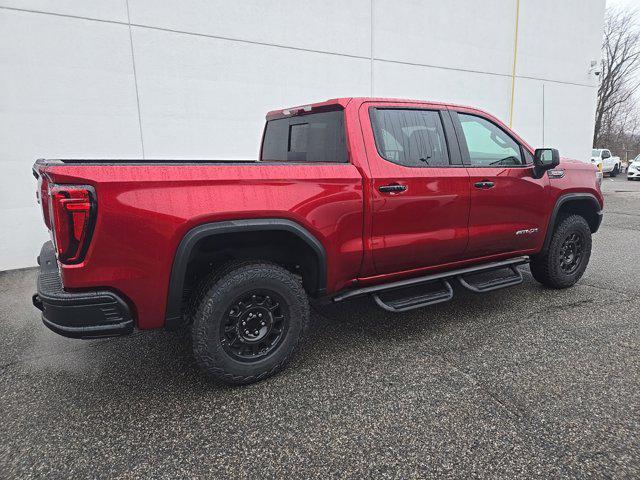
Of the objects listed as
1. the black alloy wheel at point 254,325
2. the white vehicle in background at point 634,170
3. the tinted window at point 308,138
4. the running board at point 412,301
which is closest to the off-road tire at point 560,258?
the running board at point 412,301

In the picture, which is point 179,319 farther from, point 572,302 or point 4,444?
point 572,302

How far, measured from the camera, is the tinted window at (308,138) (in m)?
3.12

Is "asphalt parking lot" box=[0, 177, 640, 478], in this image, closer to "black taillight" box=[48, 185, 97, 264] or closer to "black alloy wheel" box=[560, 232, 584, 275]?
"black alloy wheel" box=[560, 232, 584, 275]

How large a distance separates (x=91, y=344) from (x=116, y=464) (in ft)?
5.37

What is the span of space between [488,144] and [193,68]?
4789 mm

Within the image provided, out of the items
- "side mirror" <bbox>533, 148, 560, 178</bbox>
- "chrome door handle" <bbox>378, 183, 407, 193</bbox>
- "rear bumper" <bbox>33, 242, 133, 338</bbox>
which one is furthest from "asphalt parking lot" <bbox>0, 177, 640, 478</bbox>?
"side mirror" <bbox>533, 148, 560, 178</bbox>

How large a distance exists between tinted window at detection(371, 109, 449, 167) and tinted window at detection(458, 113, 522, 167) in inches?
14.0

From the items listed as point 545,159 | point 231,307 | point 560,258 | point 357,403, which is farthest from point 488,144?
point 231,307

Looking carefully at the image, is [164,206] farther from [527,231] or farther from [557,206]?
[557,206]

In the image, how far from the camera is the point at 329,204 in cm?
280

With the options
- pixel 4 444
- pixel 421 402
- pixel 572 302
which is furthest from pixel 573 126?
pixel 4 444

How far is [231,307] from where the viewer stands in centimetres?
258

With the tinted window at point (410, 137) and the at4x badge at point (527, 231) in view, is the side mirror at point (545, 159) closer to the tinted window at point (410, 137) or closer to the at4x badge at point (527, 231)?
the at4x badge at point (527, 231)

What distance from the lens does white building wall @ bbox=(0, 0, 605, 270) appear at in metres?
5.57
